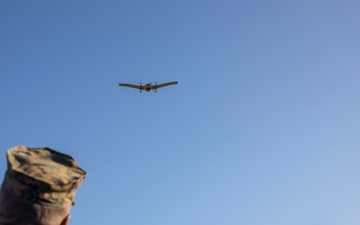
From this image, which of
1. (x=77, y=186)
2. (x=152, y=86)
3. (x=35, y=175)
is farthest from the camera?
(x=152, y=86)

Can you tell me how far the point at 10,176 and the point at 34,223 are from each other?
15.0 inches

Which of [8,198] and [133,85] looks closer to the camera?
[8,198]

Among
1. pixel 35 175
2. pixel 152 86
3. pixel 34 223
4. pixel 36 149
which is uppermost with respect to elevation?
pixel 152 86

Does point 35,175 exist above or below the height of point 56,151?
below

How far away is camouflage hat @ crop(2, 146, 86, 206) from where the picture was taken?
3434mm

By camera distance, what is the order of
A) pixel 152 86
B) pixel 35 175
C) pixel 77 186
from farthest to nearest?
pixel 152 86
pixel 77 186
pixel 35 175

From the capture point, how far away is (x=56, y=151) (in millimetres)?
3818

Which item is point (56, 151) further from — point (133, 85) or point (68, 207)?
point (133, 85)

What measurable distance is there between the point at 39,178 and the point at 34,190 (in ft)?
0.42

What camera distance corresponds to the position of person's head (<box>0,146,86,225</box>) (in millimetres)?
3445

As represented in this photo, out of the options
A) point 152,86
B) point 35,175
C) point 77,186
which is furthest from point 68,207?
point 152,86

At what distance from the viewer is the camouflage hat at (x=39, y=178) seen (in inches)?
135

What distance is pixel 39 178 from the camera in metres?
3.41

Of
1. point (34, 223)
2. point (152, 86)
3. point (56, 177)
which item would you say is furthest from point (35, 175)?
point (152, 86)
